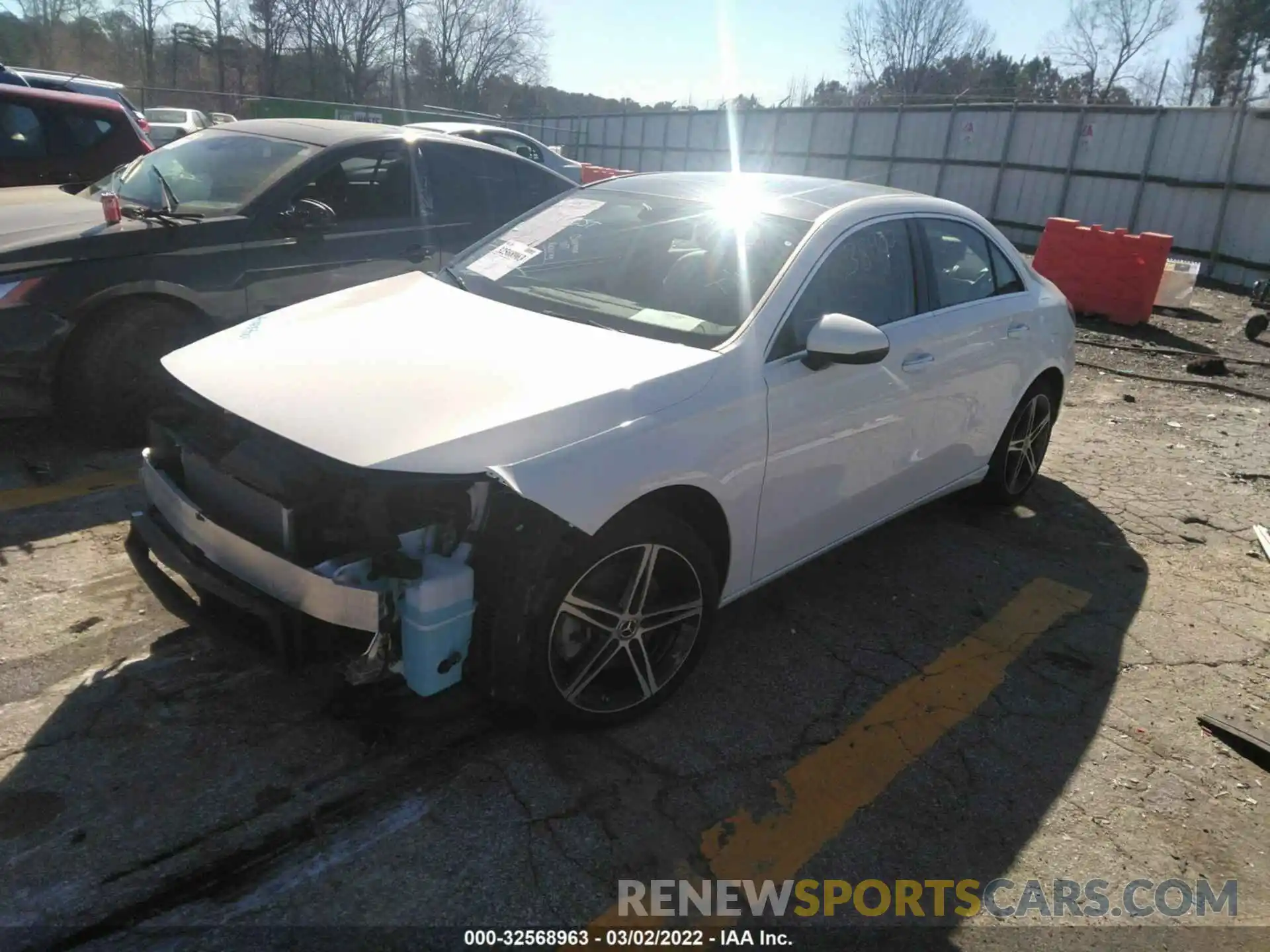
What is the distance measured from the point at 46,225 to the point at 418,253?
1974mm

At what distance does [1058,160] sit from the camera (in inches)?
746

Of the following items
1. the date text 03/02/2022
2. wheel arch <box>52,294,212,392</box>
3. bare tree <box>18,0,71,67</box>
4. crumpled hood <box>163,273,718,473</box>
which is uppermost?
bare tree <box>18,0,71,67</box>

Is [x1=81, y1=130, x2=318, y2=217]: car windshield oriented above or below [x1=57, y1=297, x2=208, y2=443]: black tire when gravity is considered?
above

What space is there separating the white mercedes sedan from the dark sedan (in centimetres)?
162

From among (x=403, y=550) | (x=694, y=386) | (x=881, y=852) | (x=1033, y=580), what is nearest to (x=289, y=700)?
(x=403, y=550)

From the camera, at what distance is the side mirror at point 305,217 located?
5.00 meters

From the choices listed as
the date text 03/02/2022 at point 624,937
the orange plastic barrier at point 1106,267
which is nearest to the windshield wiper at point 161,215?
the date text 03/02/2022 at point 624,937

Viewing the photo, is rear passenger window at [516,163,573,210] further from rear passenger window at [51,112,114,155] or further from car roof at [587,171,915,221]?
rear passenger window at [51,112,114,155]

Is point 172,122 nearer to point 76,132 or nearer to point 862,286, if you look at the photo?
point 76,132

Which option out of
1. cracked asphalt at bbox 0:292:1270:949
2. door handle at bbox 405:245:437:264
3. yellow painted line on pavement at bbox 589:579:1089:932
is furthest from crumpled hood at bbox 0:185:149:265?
yellow painted line on pavement at bbox 589:579:1089:932

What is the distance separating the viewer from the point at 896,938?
2291mm

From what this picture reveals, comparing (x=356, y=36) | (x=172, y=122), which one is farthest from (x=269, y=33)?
(x=172, y=122)

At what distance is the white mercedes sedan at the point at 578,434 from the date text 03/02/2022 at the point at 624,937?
2.10 feet
